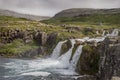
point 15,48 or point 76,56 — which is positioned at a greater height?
point 76,56

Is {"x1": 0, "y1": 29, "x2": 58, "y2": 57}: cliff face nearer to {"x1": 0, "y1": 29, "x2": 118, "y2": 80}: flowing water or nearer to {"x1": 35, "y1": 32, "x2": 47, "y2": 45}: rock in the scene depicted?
{"x1": 35, "y1": 32, "x2": 47, "y2": 45}: rock

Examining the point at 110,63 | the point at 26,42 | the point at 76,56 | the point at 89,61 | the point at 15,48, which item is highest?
the point at 110,63

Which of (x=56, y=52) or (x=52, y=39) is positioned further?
(x=52, y=39)

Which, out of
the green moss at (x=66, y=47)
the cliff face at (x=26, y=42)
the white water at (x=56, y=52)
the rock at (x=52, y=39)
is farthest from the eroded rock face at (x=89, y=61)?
the rock at (x=52, y=39)

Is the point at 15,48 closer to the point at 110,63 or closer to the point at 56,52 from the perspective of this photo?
the point at 56,52

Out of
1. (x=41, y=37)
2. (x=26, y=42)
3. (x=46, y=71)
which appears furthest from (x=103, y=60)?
(x=26, y=42)

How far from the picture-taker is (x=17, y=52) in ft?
378

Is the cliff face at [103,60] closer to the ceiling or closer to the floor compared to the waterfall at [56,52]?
closer to the ceiling

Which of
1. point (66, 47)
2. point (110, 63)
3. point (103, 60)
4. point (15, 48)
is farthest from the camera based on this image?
point (15, 48)

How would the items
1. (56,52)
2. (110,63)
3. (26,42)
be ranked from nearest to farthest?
(110,63) → (56,52) → (26,42)

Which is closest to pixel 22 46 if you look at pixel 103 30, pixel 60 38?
pixel 60 38

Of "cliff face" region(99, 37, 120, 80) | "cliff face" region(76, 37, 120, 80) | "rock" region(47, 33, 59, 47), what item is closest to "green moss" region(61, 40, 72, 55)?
"rock" region(47, 33, 59, 47)

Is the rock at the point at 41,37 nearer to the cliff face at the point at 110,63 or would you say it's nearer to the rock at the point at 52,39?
the rock at the point at 52,39

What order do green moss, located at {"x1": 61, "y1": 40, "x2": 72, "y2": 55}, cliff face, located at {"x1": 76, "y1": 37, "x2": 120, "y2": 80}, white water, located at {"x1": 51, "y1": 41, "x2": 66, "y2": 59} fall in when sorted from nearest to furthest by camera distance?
cliff face, located at {"x1": 76, "y1": 37, "x2": 120, "y2": 80} → green moss, located at {"x1": 61, "y1": 40, "x2": 72, "y2": 55} → white water, located at {"x1": 51, "y1": 41, "x2": 66, "y2": 59}
